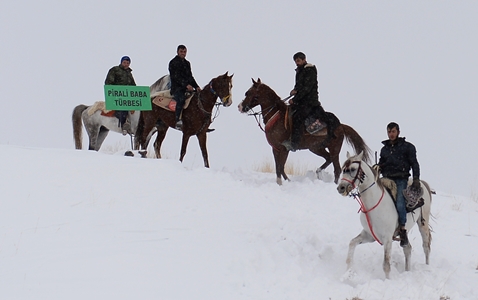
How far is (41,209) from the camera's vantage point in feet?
30.9

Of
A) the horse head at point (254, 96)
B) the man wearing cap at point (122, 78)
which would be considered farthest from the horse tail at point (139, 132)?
the horse head at point (254, 96)

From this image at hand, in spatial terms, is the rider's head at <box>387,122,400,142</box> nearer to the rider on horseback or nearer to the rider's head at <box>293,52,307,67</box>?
the rider on horseback

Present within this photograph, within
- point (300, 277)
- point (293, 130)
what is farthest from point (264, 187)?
point (300, 277)

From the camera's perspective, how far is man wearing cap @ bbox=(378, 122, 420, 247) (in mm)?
9438

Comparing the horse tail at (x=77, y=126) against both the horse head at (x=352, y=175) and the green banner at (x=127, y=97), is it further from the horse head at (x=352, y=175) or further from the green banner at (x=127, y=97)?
the horse head at (x=352, y=175)

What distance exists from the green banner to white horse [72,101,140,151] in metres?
1.37

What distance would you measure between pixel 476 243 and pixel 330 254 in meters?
3.58

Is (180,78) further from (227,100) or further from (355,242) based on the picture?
(355,242)

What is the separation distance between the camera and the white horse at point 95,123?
1653 centimetres

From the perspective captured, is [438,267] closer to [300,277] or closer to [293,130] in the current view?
[300,277]

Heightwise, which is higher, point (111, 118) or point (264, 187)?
point (111, 118)

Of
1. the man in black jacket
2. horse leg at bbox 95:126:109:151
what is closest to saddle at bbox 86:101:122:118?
horse leg at bbox 95:126:109:151

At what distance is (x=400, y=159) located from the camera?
380 inches

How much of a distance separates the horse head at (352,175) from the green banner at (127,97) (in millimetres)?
6909
